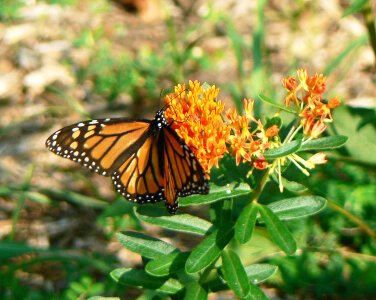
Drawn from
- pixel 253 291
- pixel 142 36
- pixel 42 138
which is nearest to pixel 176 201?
pixel 253 291

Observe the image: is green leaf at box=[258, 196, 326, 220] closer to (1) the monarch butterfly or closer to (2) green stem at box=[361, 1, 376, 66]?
(1) the monarch butterfly

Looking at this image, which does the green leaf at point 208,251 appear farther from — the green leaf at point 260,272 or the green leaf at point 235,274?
the green leaf at point 260,272

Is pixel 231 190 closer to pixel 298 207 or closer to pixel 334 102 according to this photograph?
pixel 298 207

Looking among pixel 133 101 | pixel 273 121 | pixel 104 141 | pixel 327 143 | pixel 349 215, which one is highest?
pixel 133 101

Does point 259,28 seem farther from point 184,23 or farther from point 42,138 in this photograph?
point 42,138

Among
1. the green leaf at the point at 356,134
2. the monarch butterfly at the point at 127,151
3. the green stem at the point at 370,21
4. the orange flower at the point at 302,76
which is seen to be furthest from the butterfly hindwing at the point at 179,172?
the green stem at the point at 370,21

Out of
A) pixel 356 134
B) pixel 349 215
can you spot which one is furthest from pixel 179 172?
pixel 356 134
